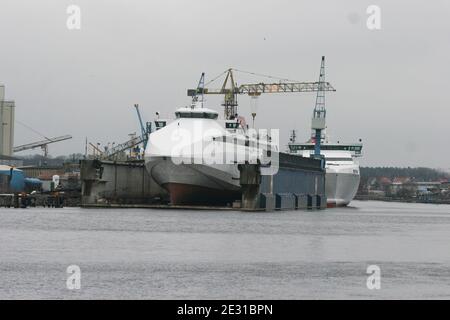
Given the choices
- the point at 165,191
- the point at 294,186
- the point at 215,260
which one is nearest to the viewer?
the point at 215,260

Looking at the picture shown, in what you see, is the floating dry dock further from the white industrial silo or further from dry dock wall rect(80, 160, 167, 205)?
the white industrial silo

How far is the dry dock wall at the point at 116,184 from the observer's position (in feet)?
338

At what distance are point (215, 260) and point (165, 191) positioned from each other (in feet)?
217

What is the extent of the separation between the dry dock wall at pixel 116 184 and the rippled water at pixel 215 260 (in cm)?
3025

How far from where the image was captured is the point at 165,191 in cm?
11119

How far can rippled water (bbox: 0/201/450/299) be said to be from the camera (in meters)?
35.3

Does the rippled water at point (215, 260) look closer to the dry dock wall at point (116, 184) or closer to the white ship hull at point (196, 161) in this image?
the white ship hull at point (196, 161)

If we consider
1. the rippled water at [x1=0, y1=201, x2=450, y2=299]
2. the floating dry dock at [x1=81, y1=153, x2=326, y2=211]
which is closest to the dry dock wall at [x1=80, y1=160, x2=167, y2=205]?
the floating dry dock at [x1=81, y1=153, x2=326, y2=211]

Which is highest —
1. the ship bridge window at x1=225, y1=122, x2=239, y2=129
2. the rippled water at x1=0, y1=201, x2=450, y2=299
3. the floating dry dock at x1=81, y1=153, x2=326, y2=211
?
the ship bridge window at x1=225, y1=122, x2=239, y2=129

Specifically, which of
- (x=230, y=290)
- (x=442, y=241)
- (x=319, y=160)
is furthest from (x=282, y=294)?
(x=319, y=160)

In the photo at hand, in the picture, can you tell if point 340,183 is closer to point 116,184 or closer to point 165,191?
point 165,191

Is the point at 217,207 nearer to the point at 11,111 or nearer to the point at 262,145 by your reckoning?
the point at 262,145

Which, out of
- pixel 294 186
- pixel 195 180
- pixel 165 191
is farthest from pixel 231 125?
pixel 195 180

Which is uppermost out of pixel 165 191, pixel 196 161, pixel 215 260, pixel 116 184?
pixel 196 161
